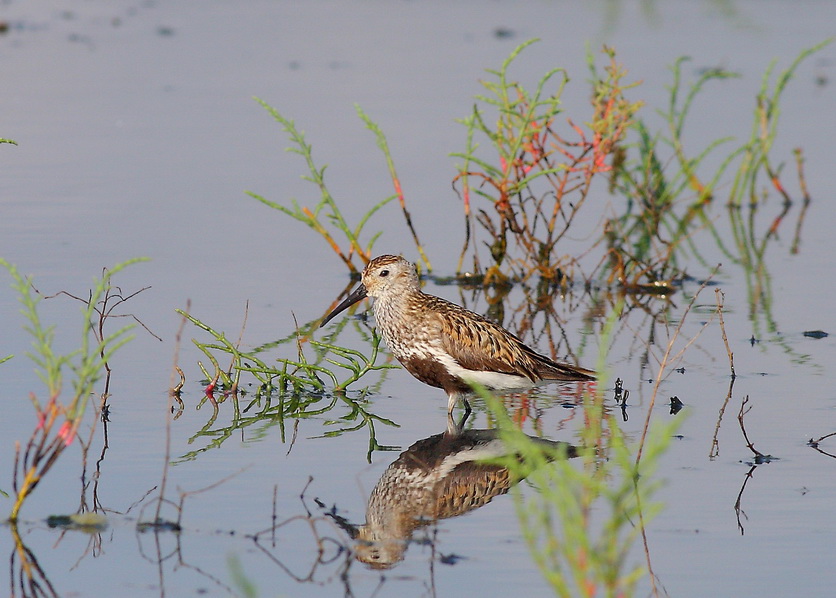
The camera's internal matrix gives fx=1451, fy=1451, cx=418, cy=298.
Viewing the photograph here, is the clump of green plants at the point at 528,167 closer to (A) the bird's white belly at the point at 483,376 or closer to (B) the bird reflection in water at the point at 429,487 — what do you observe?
(A) the bird's white belly at the point at 483,376

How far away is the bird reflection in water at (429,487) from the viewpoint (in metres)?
6.12

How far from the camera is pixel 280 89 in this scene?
18094 mm

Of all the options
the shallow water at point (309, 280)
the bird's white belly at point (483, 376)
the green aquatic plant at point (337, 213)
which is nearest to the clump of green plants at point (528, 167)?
the shallow water at point (309, 280)

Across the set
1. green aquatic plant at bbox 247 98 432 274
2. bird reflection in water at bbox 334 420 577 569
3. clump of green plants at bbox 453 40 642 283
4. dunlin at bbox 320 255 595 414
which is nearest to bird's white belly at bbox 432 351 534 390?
dunlin at bbox 320 255 595 414

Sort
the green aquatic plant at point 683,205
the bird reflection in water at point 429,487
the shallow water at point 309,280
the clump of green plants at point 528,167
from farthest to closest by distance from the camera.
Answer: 1. the green aquatic plant at point 683,205
2. the clump of green plants at point 528,167
3. the bird reflection in water at point 429,487
4. the shallow water at point 309,280

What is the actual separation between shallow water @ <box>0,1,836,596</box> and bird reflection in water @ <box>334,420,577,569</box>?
9cm

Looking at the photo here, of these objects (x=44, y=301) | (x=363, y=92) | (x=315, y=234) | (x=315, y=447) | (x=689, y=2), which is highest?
(x=689, y=2)

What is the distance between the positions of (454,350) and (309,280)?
3.12m

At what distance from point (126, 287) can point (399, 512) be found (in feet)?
15.3

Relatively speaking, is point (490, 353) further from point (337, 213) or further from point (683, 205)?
point (683, 205)

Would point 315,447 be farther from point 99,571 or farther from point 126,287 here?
point 126,287

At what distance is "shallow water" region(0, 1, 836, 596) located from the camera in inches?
234

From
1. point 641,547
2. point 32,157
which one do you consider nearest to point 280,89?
point 32,157

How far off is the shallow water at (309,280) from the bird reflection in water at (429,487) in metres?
0.09
